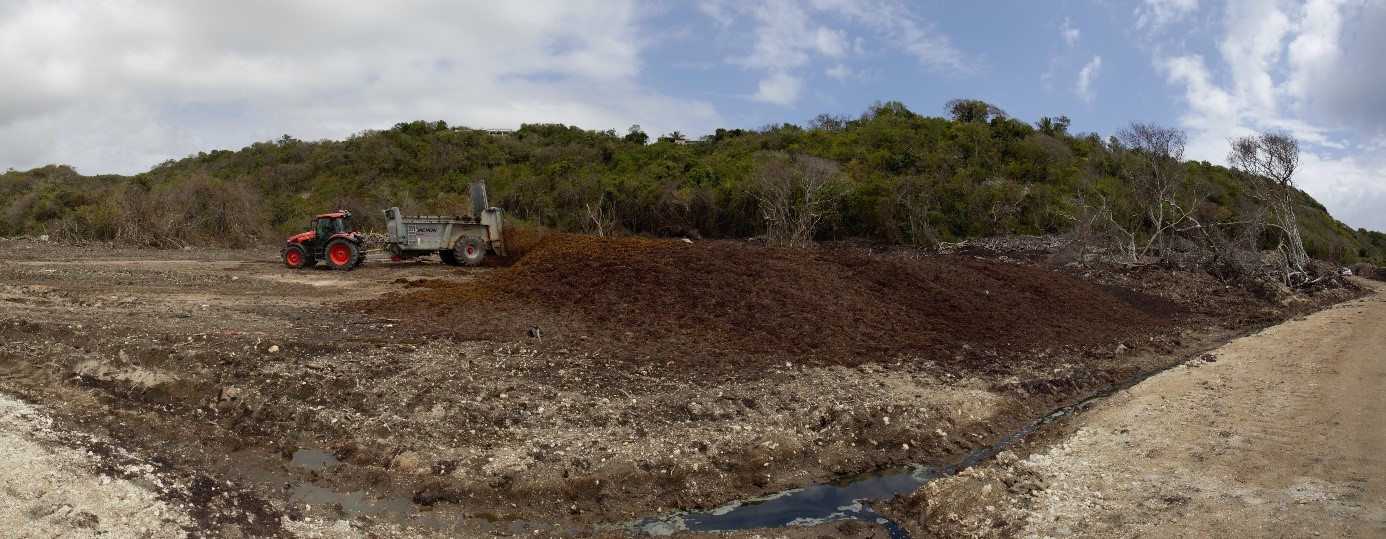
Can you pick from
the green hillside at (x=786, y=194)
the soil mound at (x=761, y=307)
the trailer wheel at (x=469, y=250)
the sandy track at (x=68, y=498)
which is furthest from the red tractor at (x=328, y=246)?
the green hillside at (x=786, y=194)

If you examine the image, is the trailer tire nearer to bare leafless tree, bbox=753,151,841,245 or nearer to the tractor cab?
the tractor cab

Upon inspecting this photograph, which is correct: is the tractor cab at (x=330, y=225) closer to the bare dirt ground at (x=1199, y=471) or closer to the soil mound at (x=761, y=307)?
the soil mound at (x=761, y=307)

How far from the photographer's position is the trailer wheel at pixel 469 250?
16.7 meters

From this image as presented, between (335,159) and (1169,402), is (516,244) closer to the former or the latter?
(1169,402)

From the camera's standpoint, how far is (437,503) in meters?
5.62

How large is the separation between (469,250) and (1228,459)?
14023mm

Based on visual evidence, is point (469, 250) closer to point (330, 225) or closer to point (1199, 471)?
point (330, 225)

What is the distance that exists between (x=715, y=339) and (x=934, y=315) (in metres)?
4.01

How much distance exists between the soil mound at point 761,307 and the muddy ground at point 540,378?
0.06 meters

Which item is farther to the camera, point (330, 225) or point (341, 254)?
point (330, 225)

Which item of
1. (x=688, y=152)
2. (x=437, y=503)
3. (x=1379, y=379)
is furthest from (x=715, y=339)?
(x=688, y=152)

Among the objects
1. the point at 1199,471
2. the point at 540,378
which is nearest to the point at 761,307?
the point at 540,378

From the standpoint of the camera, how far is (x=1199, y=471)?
20.4ft

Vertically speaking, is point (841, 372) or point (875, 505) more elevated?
point (841, 372)
